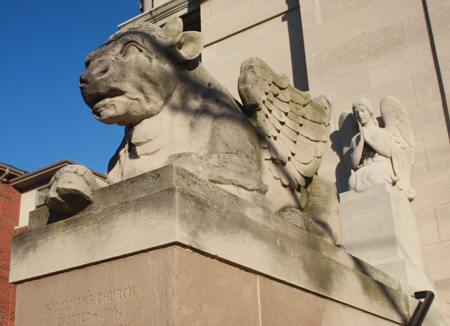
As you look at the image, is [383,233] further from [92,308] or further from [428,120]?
[92,308]

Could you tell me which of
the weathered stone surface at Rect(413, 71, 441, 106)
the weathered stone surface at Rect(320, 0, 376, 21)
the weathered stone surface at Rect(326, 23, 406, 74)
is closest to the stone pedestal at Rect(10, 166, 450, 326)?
the weathered stone surface at Rect(413, 71, 441, 106)

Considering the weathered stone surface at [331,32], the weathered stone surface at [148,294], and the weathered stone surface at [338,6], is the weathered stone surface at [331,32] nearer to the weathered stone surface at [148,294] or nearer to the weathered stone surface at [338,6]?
the weathered stone surface at [338,6]

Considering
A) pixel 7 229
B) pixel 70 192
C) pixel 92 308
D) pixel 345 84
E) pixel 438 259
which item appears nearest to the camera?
pixel 92 308

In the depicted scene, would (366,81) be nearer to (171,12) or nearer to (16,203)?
(171,12)

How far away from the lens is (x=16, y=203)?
1947cm

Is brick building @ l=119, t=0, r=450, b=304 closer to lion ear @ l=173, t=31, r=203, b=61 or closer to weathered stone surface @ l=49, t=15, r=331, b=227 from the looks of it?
weathered stone surface @ l=49, t=15, r=331, b=227

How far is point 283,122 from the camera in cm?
495

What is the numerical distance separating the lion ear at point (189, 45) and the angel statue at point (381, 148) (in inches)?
135

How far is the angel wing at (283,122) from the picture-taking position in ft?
14.8

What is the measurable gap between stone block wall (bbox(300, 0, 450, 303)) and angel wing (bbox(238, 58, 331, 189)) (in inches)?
98.4

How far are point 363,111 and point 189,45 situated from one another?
13.2 feet

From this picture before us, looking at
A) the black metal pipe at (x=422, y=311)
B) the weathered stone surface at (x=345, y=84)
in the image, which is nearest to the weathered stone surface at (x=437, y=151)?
the weathered stone surface at (x=345, y=84)

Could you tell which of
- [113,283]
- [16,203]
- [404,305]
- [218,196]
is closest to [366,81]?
A: [404,305]

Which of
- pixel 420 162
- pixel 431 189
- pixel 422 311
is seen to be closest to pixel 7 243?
pixel 420 162
